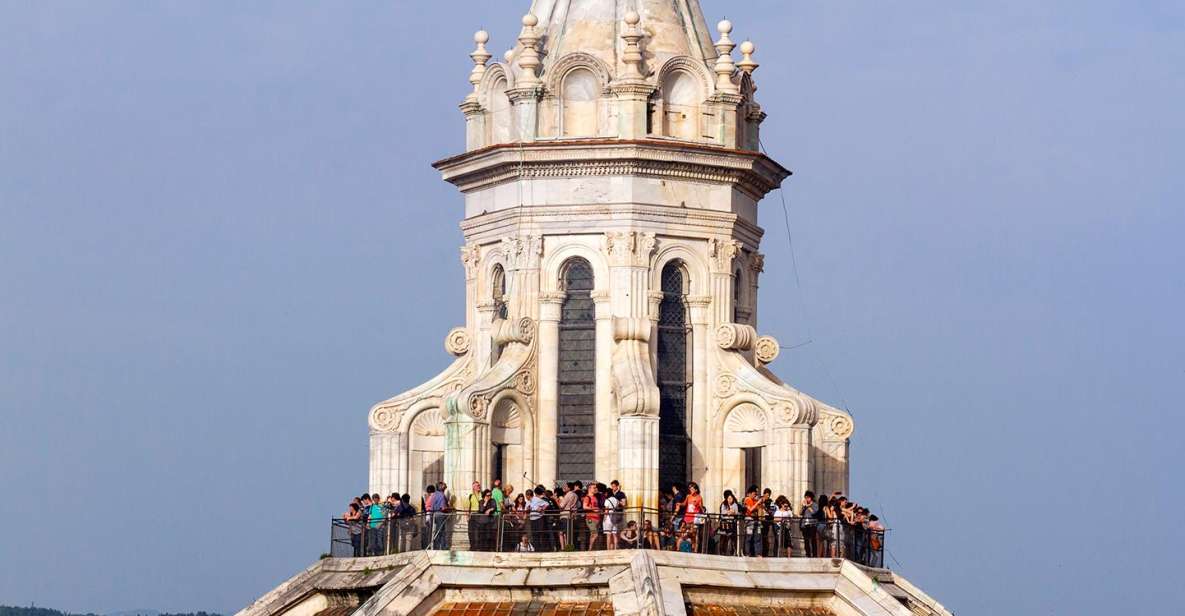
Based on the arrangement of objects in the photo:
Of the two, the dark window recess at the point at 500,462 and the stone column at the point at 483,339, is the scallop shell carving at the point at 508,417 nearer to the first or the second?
the dark window recess at the point at 500,462

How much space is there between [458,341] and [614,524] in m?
7.64

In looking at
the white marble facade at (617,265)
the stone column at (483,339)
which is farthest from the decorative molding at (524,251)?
the stone column at (483,339)

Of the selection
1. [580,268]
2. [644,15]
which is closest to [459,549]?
[580,268]

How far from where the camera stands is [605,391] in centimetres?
7325

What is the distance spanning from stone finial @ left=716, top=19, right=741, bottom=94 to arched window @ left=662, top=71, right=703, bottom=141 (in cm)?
50

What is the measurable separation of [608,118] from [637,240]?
2433 millimetres

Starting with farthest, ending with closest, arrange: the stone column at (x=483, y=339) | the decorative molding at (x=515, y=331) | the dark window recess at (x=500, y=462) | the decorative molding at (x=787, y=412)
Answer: the stone column at (x=483, y=339) < the decorative molding at (x=515, y=331) < the dark window recess at (x=500, y=462) < the decorative molding at (x=787, y=412)

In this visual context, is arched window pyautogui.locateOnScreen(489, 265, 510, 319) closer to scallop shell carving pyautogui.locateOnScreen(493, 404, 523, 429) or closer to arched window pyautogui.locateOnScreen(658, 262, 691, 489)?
scallop shell carving pyautogui.locateOnScreen(493, 404, 523, 429)

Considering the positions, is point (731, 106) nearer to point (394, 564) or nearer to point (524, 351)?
point (524, 351)

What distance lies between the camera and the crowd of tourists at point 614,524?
69.2m

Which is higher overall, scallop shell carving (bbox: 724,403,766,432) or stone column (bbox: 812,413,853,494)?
scallop shell carving (bbox: 724,403,766,432)

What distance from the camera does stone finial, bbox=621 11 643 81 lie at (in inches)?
2874

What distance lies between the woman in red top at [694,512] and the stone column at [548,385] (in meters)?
4.18

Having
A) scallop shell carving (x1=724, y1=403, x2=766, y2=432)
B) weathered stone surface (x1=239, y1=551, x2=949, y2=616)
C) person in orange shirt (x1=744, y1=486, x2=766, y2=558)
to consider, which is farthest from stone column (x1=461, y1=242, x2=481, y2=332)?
→ person in orange shirt (x1=744, y1=486, x2=766, y2=558)
